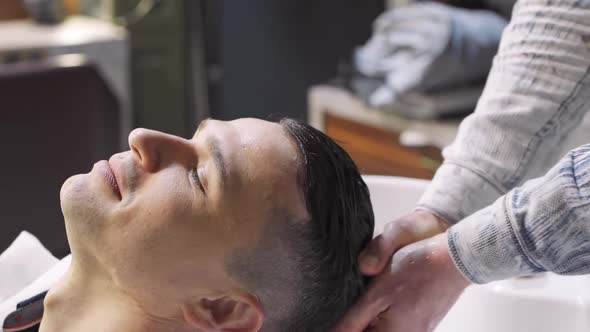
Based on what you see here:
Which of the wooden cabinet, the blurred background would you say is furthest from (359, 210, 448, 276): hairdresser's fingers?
the wooden cabinet

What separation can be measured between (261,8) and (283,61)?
10.3 inches

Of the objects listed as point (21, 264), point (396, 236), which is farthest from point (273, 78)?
point (396, 236)

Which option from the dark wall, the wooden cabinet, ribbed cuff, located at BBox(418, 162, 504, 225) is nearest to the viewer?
ribbed cuff, located at BBox(418, 162, 504, 225)

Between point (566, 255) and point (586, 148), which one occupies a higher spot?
point (586, 148)

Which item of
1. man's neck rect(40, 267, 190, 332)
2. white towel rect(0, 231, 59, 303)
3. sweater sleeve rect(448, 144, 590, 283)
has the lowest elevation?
white towel rect(0, 231, 59, 303)

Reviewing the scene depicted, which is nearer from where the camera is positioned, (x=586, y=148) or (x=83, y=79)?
(x=586, y=148)

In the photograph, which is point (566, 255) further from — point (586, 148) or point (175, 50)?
point (175, 50)

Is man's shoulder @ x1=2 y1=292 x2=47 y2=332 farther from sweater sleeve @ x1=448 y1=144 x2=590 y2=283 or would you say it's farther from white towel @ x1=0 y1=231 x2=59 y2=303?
sweater sleeve @ x1=448 y1=144 x2=590 y2=283

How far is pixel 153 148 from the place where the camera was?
1.09 meters

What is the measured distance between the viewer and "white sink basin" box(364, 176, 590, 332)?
132 cm

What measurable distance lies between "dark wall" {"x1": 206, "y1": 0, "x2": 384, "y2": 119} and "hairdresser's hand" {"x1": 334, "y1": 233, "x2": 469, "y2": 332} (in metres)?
2.25

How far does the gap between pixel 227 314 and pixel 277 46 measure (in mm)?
2519

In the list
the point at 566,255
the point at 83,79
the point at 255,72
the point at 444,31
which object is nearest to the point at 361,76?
the point at 444,31

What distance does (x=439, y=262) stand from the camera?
116 cm
